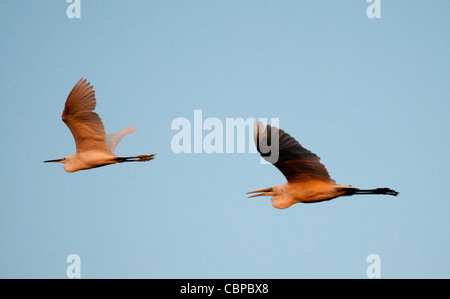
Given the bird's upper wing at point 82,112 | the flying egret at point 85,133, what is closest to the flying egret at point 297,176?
the flying egret at point 85,133

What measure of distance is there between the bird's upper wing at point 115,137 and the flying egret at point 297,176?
5.24 meters

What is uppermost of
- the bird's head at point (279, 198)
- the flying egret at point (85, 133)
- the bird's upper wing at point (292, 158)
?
the flying egret at point (85, 133)

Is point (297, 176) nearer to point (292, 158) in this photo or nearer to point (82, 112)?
point (292, 158)

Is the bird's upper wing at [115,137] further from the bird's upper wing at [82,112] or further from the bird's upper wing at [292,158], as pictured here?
the bird's upper wing at [292,158]

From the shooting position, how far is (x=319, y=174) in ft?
38.8

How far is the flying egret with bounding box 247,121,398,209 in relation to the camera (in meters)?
10.7

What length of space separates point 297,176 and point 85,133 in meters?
5.17

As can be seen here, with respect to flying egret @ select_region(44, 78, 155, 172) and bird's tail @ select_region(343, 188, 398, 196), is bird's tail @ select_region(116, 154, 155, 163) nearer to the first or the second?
flying egret @ select_region(44, 78, 155, 172)

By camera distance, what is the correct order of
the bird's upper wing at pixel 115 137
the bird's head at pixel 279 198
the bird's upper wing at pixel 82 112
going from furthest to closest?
the bird's upper wing at pixel 115 137
the bird's upper wing at pixel 82 112
the bird's head at pixel 279 198

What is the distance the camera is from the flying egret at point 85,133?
13.9 metres

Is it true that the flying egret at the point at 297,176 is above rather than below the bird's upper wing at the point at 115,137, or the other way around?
below

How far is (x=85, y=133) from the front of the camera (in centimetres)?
1424

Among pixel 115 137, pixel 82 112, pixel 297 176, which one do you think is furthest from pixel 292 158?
pixel 115 137
